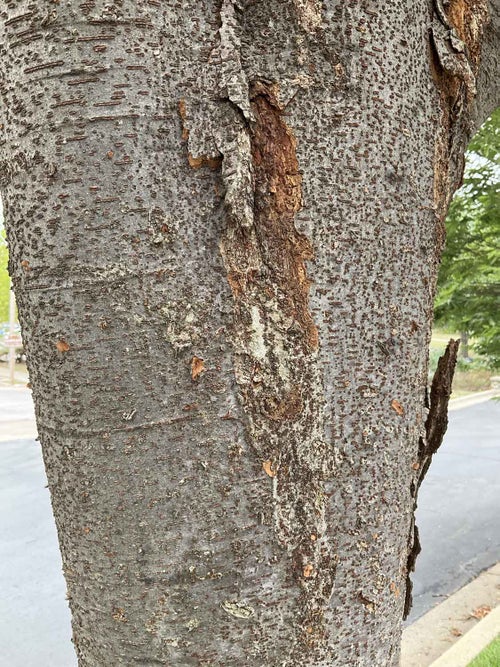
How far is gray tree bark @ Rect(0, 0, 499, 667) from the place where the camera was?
0.80m

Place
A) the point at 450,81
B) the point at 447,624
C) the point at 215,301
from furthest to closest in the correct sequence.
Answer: the point at 447,624, the point at 450,81, the point at 215,301

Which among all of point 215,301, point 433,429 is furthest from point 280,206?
point 433,429

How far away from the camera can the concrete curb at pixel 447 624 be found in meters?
4.48

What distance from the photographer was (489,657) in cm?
402

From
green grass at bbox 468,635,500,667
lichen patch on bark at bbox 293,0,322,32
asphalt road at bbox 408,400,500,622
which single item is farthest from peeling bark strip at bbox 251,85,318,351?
asphalt road at bbox 408,400,500,622

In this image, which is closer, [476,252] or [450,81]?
[450,81]

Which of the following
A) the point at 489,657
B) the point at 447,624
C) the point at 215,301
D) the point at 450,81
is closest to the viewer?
the point at 215,301

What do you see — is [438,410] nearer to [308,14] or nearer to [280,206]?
[280,206]

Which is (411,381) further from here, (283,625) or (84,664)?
(84,664)

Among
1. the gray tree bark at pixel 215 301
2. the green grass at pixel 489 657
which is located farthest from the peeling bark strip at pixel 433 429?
the green grass at pixel 489 657

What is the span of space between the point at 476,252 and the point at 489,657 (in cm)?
320

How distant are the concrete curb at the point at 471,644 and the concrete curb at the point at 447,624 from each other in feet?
0.06

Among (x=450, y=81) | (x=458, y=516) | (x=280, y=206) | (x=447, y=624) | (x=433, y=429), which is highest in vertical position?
(x=450, y=81)

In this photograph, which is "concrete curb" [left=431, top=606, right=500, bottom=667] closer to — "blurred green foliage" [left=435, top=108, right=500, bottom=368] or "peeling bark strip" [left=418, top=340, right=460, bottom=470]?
"blurred green foliage" [left=435, top=108, right=500, bottom=368]
